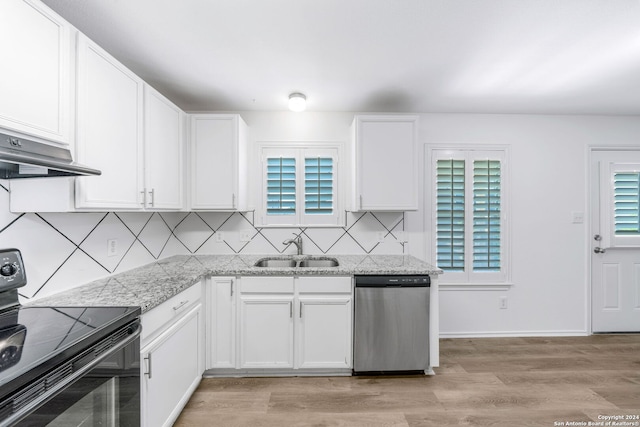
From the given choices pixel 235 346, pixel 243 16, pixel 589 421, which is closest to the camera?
pixel 243 16

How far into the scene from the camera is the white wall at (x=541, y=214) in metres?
3.07

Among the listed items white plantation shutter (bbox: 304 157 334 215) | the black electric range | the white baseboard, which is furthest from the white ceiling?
the white baseboard

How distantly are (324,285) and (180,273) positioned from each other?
3.54 feet

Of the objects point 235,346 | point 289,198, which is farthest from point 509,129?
point 235,346

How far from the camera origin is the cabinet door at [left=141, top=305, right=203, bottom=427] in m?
1.47

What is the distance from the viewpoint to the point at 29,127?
1.12 meters

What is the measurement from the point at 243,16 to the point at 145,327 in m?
1.71

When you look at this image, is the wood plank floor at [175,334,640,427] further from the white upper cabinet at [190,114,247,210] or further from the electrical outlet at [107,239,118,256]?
the white upper cabinet at [190,114,247,210]

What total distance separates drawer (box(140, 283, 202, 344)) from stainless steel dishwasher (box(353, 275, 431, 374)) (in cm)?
120

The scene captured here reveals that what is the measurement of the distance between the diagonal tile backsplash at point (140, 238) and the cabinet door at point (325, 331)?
0.78 meters

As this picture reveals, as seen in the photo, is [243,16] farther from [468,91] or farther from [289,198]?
[468,91]

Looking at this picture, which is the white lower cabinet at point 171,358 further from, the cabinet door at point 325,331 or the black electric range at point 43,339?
the cabinet door at point 325,331

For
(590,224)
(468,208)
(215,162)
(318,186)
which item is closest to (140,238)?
(215,162)

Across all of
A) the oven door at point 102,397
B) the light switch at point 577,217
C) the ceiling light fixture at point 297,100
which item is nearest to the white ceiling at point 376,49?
the ceiling light fixture at point 297,100
